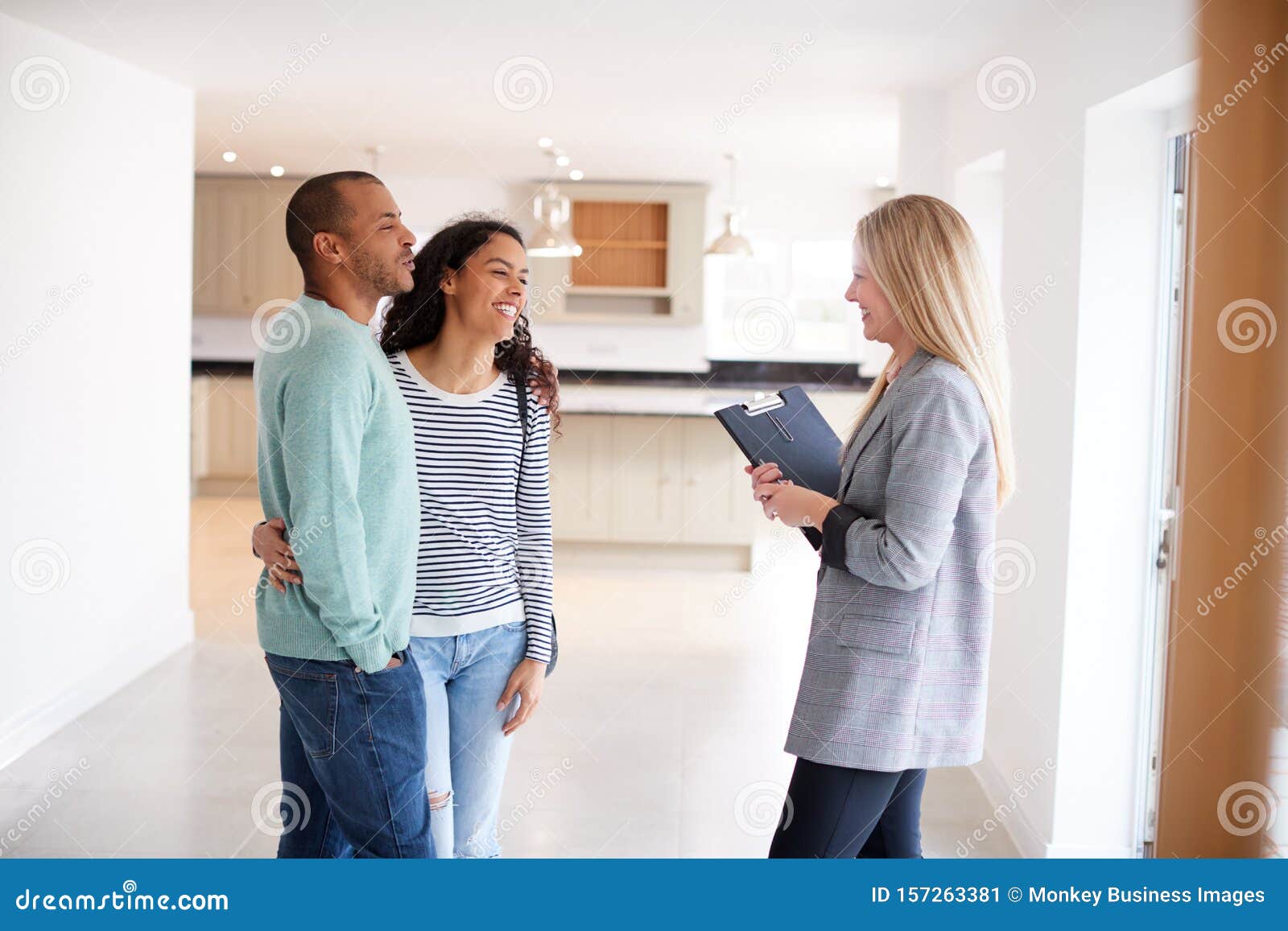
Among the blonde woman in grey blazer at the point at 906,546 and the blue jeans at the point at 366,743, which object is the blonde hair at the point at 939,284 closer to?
the blonde woman in grey blazer at the point at 906,546

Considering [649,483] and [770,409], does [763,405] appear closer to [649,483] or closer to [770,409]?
[770,409]

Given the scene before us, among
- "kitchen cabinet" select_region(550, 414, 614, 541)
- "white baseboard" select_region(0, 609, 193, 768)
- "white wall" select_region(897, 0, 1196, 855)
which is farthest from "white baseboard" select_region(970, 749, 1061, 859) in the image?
"kitchen cabinet" select_region(550, 414, 614, 541)

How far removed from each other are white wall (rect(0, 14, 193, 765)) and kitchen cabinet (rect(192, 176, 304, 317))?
12.7 feet

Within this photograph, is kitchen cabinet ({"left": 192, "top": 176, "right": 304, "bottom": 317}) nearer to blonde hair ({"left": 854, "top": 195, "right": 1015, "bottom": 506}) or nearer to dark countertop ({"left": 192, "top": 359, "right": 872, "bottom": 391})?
dark countertop ({"left": 192, "top": 359, "right": 872, "bottom": 391})

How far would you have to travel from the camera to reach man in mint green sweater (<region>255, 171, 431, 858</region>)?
1463 mm

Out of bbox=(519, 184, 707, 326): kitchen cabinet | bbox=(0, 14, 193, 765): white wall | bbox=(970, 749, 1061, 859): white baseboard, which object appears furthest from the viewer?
bbox=(519, 184, 707, 326): kitchen cabinet

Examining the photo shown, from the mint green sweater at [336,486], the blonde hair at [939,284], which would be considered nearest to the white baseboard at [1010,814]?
the blonde hair at [939,284]

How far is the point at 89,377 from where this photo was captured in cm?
390

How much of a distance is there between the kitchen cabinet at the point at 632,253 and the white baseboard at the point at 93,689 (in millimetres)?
4244

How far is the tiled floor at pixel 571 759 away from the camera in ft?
9.75

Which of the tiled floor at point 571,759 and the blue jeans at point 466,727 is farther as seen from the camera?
the tiled floor at point 571,759

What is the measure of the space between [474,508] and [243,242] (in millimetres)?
7481
